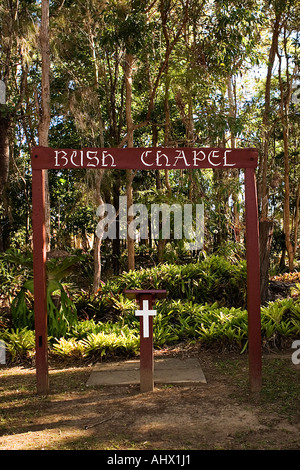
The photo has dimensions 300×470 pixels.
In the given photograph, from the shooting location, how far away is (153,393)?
16.4 ft

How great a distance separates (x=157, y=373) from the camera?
5680 mm

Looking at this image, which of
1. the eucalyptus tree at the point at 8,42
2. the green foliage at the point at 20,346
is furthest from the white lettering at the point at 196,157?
the eucalyptus tree at the point at 8,42

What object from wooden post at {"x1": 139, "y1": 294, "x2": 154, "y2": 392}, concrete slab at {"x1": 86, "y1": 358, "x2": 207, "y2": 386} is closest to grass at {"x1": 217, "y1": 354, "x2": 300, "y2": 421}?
concrete slab at {"x1": 86, "y1": 358, "x2": 207, "y2": 386}

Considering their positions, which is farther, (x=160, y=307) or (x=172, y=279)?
(x=172, y=279)

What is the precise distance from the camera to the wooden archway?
4930 millimetres

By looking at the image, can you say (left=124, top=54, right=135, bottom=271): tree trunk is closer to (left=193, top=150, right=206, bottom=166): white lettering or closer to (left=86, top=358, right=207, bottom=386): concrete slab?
(left=86, top=358, right=207, bottom=386): concrete slab

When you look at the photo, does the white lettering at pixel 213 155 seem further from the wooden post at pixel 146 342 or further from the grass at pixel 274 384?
the grass at pixel 274 384

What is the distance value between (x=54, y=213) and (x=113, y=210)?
2.54 metres

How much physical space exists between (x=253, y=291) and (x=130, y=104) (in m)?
7.20

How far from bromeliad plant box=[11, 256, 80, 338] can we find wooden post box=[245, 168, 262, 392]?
10.4 feet

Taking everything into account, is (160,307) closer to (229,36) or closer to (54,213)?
(229,36)

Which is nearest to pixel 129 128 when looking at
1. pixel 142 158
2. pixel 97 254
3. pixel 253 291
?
pixel 97 254

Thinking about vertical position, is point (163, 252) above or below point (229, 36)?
below

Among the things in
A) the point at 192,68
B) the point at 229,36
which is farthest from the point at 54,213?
the point at 229,36
